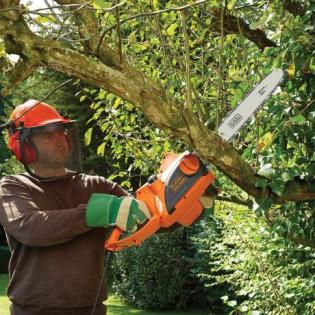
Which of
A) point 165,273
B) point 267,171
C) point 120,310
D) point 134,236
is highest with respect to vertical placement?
point 267,171

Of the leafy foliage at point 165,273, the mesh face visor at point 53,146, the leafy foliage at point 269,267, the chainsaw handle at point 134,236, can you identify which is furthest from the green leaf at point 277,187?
the leafy foliage at point 165,273

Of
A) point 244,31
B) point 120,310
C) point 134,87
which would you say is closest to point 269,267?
point 244,31

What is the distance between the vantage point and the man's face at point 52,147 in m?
3.13

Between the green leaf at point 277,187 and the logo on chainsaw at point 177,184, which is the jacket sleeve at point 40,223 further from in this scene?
the green leaf at point 277,187

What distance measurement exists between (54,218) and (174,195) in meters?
0.53

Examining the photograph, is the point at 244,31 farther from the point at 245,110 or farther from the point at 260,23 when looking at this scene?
the point at 260,23

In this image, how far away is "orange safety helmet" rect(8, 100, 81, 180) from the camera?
3.10m

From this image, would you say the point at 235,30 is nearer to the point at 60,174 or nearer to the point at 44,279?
the point at 60,174

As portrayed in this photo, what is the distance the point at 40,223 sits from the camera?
2785 mm

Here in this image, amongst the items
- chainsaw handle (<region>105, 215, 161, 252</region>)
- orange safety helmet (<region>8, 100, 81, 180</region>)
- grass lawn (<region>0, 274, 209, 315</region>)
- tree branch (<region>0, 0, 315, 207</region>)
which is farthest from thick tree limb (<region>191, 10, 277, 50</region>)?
grass lawn (<region>0, 274, 209, 315</region>)

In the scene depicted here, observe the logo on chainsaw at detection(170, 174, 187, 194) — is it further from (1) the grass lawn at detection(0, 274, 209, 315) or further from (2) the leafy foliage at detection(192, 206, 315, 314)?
(1) the grass lawn at detection(0, 274, 209, 315)

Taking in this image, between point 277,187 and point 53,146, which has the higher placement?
point 53,146

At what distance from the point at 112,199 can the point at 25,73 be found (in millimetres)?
653

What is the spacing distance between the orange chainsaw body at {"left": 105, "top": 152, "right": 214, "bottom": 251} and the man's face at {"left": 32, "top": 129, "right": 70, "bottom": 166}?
0.53 meters
